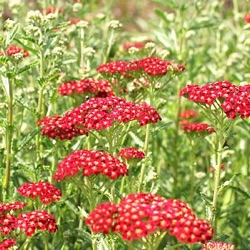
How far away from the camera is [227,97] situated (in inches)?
203

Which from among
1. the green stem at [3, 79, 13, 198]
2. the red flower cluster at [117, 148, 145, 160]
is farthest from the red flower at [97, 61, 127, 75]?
the red flower cluster at [117, 148, 145, 160]

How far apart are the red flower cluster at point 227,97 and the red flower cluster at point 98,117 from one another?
0.39m

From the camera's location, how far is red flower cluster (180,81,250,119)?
506 centimetres

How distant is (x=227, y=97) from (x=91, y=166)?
134 cm

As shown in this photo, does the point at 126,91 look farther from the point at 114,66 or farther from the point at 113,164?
the point at 113,164

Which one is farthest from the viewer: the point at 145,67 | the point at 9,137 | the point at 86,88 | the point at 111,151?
the point at 86,88

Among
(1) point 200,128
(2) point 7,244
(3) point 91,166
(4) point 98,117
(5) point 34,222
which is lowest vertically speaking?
(2) point 7,244

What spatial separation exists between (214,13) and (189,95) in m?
4.72

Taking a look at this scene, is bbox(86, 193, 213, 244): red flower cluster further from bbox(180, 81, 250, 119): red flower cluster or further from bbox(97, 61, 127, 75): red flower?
bbox(97, 61, 127, 75): red flower

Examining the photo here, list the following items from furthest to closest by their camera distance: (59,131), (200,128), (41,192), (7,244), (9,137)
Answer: (200,128), (59,131), (9,137), (41,192), (7,244)

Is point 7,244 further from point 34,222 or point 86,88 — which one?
point 86,88

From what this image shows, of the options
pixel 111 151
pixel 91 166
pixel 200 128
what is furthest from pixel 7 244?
pixel 200 128

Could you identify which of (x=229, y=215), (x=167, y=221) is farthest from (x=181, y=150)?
(x=167, y=221)

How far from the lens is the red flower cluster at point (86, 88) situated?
244 inches
